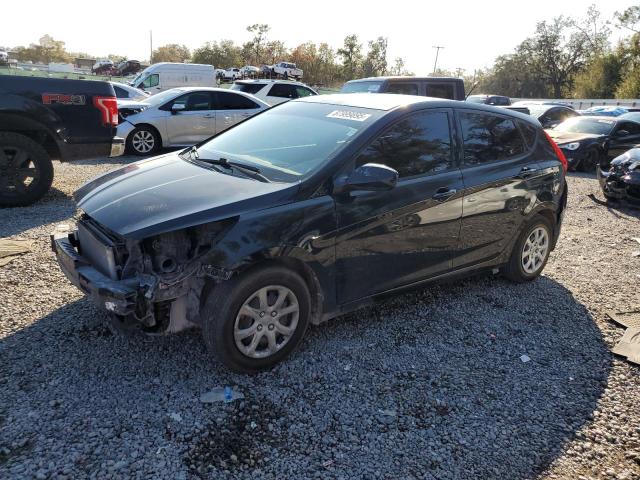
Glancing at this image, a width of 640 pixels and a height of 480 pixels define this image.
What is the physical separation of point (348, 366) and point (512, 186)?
2271mm

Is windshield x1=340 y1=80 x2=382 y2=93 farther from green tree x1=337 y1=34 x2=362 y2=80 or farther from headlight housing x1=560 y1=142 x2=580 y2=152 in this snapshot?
green tree x1=337 y1=34 x2=362 y2=80

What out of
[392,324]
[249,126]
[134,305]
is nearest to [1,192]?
[249,126]

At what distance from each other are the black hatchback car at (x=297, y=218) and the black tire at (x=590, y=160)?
31.4 ft

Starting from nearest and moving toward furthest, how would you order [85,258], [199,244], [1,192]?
[199,244]
[85,258]
[1,192]

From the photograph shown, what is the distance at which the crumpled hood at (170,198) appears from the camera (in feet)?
9.68

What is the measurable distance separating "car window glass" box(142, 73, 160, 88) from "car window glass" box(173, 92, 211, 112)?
1190 centimetres

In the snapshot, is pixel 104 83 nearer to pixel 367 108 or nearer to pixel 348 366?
pixel 367 108

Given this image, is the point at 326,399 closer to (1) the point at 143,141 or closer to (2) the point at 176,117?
(1) the point at 143,141

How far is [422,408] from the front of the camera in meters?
3.07

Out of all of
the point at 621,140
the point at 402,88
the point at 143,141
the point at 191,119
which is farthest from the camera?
the point at 621,140

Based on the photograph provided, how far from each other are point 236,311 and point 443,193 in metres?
1.88

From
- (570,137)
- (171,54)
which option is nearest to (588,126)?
(570,137)

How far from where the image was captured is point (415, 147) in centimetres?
387

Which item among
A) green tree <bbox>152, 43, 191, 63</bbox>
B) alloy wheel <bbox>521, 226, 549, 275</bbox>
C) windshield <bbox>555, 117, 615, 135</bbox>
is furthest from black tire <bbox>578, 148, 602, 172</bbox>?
green tree <bbox>152, 43, 191, 63</bbox>
